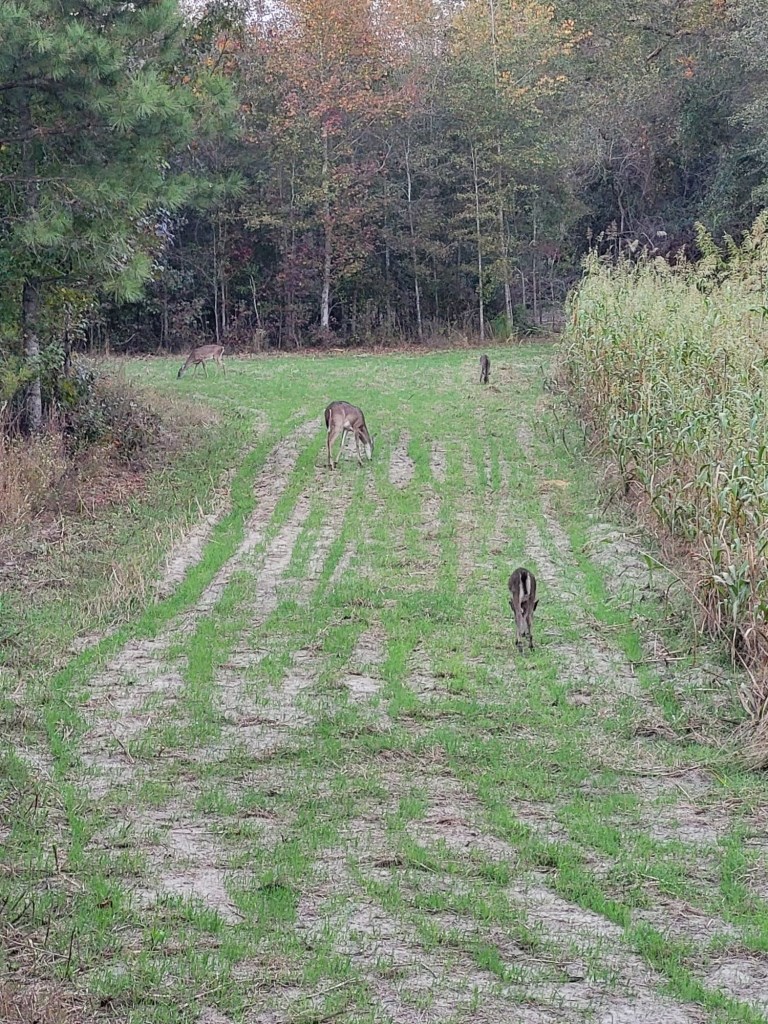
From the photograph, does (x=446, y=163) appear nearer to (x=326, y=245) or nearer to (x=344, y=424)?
(x=326, y=245)

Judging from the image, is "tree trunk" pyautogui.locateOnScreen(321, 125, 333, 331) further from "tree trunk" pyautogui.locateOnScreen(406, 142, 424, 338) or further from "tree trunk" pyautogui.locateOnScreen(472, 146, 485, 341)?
"tree trunk" pyautogui.locateOnScreen(472, 146, 485, 341)

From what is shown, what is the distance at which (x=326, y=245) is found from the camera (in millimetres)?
33281

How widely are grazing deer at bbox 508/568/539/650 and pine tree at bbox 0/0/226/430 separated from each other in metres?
5.90

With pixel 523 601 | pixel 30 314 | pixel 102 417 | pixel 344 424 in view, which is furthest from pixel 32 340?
pixel 523 601

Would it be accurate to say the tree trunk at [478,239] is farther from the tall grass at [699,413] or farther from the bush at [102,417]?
the bush at [102,417]

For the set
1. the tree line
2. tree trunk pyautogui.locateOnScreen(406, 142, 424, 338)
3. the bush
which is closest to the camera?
the bush

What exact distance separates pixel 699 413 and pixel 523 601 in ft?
8.57

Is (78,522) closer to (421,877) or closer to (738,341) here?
(738,341)

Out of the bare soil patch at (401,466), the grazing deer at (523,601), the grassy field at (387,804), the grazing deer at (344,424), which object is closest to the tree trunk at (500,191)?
the bare soil patch at (401,466)

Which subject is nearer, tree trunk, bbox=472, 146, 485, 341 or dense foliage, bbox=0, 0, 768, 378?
dense foliage, bbox=0, 0, 768, 378

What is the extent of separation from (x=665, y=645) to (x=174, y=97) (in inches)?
282

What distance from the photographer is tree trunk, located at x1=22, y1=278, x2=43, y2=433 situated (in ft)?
44.3

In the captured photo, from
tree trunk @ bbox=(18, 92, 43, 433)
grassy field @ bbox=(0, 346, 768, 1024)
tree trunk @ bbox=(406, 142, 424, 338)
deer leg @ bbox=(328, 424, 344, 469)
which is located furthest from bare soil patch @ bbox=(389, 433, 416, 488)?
tree trunk @ bbox=(406, 142, 424, 338)

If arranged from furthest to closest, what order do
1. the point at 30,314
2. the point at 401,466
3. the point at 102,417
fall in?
the point at 102,417
the point at 401,466
the point at 30,314
